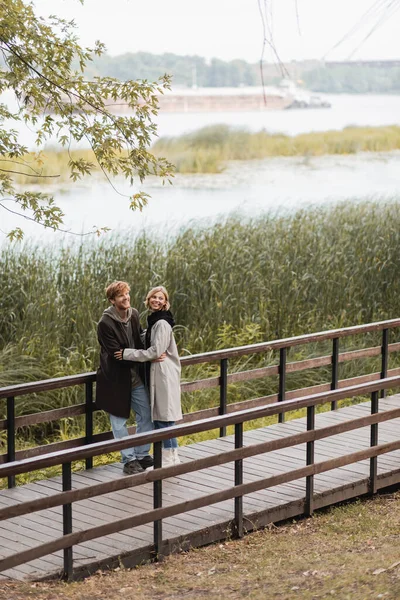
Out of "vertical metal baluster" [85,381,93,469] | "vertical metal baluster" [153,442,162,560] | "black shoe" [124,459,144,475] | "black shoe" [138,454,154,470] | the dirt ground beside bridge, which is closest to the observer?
the dirt ground beside bridge

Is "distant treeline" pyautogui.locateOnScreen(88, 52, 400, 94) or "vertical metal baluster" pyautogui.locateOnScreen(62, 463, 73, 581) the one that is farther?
"distant treeline" pyautogui.locateOnScreen(88, 52, 400, 94)

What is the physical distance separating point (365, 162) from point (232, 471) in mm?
19758

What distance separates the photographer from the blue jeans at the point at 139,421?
22.8ft

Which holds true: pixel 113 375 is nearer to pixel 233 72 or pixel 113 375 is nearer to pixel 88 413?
pixel 88 413

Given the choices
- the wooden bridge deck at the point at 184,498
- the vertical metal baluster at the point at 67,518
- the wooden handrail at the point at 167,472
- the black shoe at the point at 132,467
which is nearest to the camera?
the wooden handrail at the point at 167,472

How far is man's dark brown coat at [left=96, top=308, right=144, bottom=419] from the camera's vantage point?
6.84 m

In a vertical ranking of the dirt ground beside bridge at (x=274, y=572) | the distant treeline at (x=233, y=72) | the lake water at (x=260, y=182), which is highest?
the distant treeline at (x=233, y=72)

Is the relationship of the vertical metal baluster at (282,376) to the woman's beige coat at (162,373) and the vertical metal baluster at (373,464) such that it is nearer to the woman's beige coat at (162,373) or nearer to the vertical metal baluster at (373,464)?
the vertical metal baluster at (373,464)

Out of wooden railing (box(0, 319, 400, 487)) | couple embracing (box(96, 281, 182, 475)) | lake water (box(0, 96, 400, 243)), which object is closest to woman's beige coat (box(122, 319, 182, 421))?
couple embracing (box(96, 281, 182, 475))

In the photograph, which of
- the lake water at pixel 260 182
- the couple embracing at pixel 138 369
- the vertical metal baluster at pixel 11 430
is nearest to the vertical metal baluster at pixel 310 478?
the couple embracing at pixel 138 369

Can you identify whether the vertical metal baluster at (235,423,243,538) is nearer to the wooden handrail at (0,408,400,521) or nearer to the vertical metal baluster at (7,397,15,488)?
the wooden handrail at (0,408,400,521)

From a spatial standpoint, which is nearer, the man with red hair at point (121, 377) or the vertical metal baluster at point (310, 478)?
the vertical metal baluster at point (310, 478)

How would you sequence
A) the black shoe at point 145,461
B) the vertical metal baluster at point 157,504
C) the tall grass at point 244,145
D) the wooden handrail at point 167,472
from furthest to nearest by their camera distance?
the tall grass at point 244,145 → the black shoe at point 145,461 → the vertical metal baluster at point 157,504 → the wooden handrail at point 167,472

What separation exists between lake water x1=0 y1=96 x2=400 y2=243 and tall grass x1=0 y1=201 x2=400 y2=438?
7559mm
